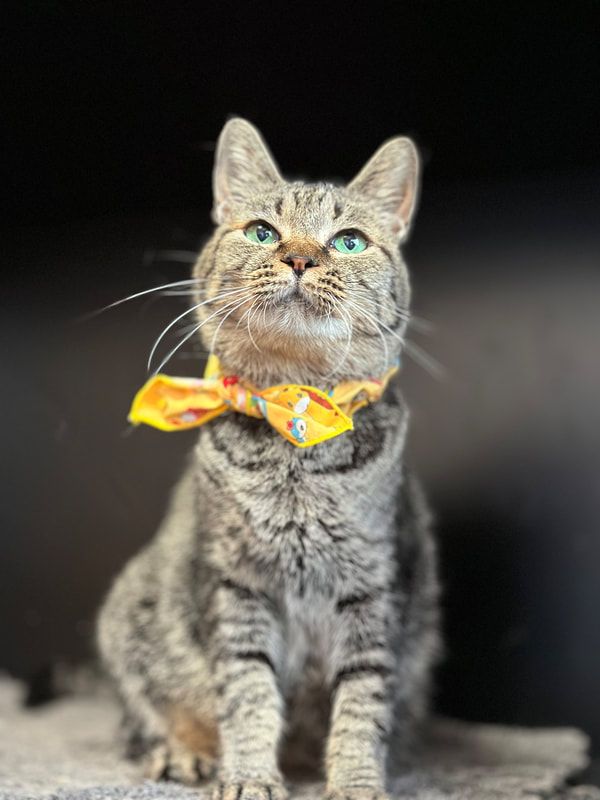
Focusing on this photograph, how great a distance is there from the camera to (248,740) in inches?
54.7

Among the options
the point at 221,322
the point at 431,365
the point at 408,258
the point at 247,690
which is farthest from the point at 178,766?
the point at 408,258

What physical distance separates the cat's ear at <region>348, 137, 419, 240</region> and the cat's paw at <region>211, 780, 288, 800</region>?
3.05 ft

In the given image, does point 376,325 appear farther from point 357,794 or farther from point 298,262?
point 357,794

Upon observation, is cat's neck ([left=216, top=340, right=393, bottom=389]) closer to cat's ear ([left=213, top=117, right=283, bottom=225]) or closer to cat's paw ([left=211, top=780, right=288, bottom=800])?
cat's ear ([left=213, top=117, right=283, bottom=225])

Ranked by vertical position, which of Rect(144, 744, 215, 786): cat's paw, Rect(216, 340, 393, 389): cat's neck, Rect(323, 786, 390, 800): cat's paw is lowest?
Rect(144, 744, 215, 786): cat's paw

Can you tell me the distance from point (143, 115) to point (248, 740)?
1137 millimetres

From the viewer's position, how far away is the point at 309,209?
57.9 inches

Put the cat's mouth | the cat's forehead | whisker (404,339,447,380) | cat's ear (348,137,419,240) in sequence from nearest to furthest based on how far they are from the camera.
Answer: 1. the cat's mouth
2. the cat's forehead
3. cat's ear (348,137,419,240)
4. whisker (404,339,447,380)

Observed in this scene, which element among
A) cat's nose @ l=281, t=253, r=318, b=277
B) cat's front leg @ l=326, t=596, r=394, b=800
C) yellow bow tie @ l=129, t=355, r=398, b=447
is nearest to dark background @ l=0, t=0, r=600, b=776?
yellow bow tie @ l=129, t=355, r=398, b=447

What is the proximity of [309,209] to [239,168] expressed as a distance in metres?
0.19

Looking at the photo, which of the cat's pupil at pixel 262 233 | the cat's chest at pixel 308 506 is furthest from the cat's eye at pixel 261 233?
the cat's chest at pixel 308 506

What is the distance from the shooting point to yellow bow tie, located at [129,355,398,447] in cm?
136

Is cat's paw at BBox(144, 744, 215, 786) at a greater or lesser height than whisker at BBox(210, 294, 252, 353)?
lesser

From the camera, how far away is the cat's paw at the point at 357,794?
4.41 feet
